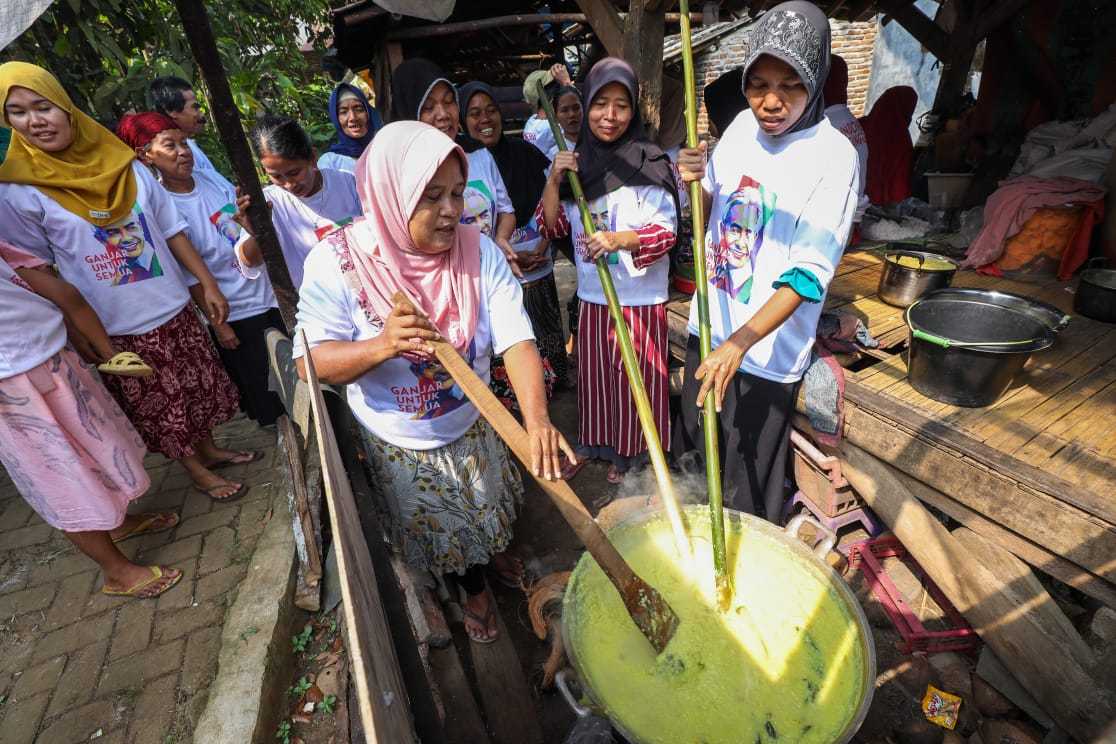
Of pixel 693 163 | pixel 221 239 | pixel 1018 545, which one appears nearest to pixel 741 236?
pixel 693 163

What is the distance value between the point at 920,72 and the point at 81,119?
15.1 m

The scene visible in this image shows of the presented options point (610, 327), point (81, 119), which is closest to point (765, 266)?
point (610, 327)

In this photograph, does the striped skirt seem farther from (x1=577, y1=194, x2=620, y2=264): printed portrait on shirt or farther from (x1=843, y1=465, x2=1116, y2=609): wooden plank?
(x1=843, y1=465, x2=1116, y2=609): wooden plank

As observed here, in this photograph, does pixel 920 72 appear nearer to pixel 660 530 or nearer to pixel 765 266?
pixel 765 266

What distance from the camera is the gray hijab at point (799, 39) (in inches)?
73.7

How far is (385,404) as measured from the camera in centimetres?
199

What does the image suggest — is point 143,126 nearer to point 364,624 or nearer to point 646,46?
point 646,46

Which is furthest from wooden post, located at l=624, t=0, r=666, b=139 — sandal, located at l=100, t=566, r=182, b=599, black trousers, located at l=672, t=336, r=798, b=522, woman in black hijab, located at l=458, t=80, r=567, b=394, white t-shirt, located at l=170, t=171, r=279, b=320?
sandal, located at l=100, t=566, r=182, b=599

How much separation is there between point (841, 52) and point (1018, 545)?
1327cm

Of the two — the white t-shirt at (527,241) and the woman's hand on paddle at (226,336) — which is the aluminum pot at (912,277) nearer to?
the white t-shirt at (527,241)

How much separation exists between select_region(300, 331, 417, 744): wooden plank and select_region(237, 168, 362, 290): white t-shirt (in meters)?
1.82

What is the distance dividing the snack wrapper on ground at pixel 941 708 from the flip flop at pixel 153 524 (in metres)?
4.27

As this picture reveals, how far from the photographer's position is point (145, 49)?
463cm

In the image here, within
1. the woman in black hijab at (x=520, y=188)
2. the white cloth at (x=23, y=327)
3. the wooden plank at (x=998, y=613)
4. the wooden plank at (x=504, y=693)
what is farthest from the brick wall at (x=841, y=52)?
the white cloth at (x=23, y=327)
